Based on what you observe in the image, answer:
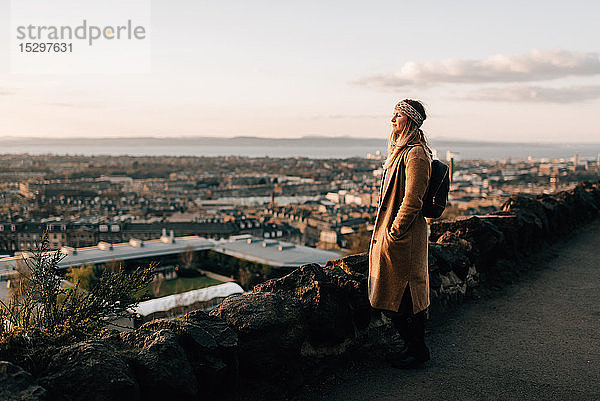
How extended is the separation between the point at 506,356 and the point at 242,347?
1.95 metres

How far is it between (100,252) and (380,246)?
34610 millimetres

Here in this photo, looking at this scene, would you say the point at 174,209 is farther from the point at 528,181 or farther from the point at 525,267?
the point at 525,267

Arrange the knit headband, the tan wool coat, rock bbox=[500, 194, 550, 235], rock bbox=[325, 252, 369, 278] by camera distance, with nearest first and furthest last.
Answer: the tan wool coat, the knit headband, rock bbox=[325, 252, 369, 278], rock bbox=[500, 194, 550, 235]

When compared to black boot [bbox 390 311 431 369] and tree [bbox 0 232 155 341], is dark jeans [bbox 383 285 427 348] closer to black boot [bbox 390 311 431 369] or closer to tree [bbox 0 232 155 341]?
black boot [bbox 390 311 431 369]

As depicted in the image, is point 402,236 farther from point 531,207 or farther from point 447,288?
point 531,207

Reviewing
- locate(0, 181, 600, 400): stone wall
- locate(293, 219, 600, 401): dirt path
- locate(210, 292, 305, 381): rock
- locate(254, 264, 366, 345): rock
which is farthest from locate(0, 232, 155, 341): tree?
locate(293, 219, 600, 401): dirt path

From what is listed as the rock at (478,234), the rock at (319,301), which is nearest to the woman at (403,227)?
the rock at (319,301)

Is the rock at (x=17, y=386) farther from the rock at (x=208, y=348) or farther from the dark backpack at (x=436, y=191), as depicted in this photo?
Answer: the dark backpack at (x=436, y=191)

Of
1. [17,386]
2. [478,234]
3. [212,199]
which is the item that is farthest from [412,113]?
[212,199]

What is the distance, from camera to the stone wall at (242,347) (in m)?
2.24

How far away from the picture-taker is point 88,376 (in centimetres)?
221

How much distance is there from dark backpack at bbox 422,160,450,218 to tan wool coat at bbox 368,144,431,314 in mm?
71

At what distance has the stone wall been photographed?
2.24 m

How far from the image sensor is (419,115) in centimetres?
334
